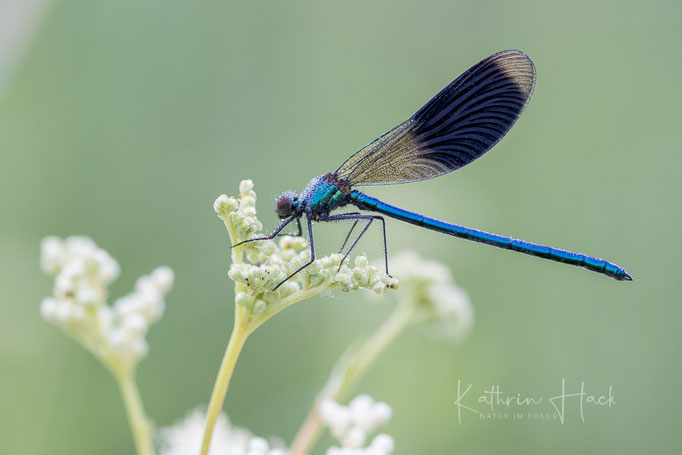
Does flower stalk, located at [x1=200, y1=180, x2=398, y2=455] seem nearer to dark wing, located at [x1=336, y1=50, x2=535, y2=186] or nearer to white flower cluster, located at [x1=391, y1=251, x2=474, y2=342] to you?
white flower cluster, located at [x1=391, y1=251, x2=474, y2=342]

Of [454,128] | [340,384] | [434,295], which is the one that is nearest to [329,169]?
[454,128]

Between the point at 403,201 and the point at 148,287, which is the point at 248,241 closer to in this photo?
the point at 148,287

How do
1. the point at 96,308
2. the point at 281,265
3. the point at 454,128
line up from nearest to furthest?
the point at 281,265, the point at 96,308, the point at 454,128
